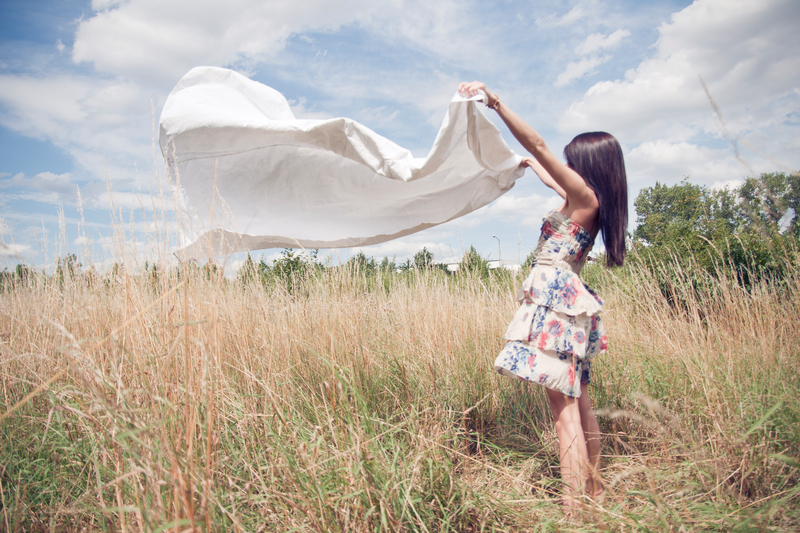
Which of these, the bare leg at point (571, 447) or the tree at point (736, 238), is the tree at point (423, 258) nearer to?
the tree at point (736, 238)

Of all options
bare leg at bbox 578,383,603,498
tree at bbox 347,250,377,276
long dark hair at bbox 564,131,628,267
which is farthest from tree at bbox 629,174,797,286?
tree at bbox 347,250,377,276

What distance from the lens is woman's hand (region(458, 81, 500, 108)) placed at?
1646 millimetres

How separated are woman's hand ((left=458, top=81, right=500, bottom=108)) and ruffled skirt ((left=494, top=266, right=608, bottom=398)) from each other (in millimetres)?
778

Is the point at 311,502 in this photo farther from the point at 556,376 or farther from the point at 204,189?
the point at 204,189

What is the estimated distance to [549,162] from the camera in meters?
1.56

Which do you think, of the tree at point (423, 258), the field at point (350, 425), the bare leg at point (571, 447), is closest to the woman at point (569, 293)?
the bare leg at point (571, 447)

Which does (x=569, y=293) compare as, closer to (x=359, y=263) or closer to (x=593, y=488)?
(x=593, y=488)

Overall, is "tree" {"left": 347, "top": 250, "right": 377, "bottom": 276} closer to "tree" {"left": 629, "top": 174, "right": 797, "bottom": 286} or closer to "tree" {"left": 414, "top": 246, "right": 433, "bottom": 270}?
"tree" {"left": 414, "top": 246, "right": 433, "bottom": 270}

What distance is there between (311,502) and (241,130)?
6.20ft

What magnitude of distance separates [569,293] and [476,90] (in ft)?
3.20

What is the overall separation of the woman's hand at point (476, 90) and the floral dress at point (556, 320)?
565mm

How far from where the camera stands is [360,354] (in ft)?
6.73

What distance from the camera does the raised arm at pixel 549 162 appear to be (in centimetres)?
157

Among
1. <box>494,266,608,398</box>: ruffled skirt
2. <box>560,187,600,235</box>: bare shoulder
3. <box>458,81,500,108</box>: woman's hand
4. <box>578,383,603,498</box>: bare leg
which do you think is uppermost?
<box>458,81,500,108</box>: woman's hand
